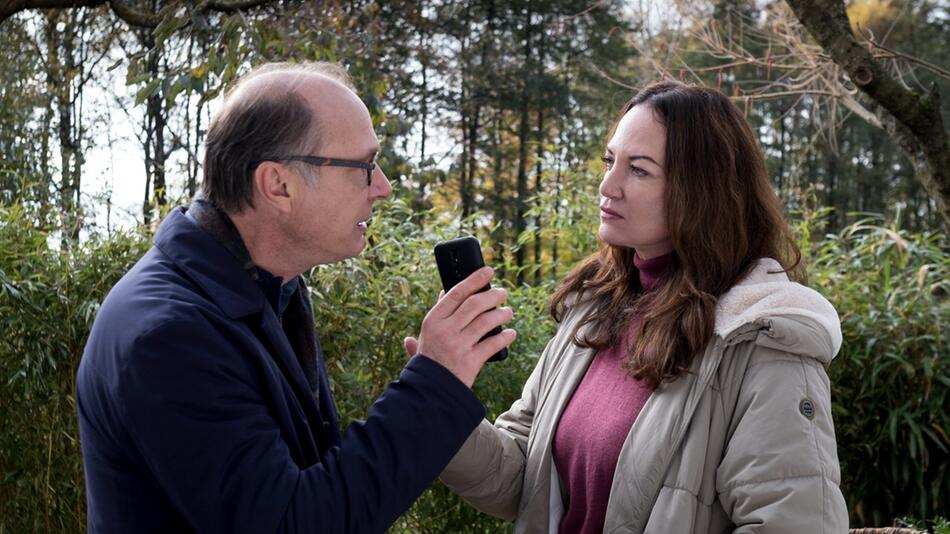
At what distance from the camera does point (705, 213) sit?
6.27 ft

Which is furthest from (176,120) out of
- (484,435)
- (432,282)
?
(484,435)

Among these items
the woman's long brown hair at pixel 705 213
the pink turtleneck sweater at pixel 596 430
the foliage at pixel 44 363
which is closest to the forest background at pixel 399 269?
the foliage at pixel 44 363

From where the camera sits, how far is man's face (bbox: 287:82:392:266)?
1440 millimetres

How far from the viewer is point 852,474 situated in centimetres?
409

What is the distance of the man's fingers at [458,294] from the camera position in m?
1.43

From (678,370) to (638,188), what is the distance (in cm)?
39

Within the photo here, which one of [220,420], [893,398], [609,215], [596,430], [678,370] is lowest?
[893,398]

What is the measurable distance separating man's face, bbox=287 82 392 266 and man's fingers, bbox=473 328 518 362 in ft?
0.87

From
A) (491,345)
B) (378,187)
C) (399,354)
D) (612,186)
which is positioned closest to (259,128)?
(378,187)

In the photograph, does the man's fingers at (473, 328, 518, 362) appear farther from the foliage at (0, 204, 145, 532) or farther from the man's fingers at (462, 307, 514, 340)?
the foliage at (0, 204, 145, 532)

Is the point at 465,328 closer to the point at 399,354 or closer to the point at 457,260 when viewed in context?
the point at 457,260

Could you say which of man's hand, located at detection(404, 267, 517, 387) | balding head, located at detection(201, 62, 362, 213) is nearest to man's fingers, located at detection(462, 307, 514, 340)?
man's hand, located at detection(404, 267, 517, 387)

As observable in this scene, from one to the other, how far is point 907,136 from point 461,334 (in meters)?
2.09

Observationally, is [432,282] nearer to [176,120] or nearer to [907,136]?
[907,136]
